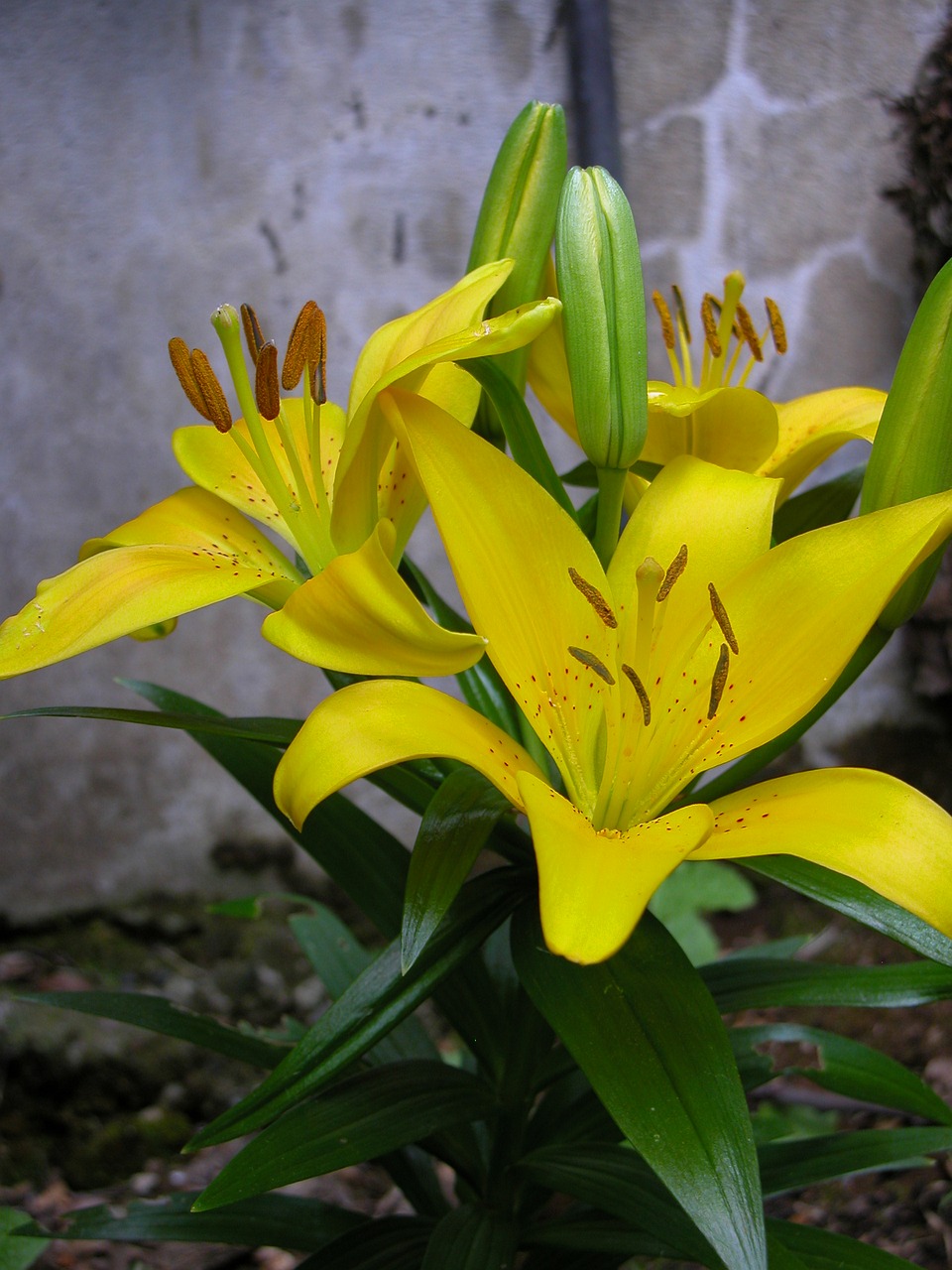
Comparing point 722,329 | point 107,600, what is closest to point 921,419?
point 722,329

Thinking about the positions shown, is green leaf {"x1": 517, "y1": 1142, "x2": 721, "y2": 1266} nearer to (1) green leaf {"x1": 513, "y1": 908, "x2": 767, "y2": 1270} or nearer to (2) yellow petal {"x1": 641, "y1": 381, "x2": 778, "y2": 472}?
(1) green leaf {"x1": 513, "y1": 908, "x2": 767, "y2": 1270}

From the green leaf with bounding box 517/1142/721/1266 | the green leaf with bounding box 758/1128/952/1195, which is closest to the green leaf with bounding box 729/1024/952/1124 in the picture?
the green leaf with bounding box 758/1128/952/1195

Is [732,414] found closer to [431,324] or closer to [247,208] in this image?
[431,324]

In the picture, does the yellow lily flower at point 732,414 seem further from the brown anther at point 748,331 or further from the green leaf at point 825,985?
the green leaf at point 825,985

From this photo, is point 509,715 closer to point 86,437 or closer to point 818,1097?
point 818,1097

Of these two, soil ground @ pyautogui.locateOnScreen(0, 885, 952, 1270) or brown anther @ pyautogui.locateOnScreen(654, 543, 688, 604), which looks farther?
soil ground @ pyautogui.locateOnScreen(0, 885, 952, 1270)

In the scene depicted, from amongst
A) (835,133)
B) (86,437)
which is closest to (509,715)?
(86,437)
